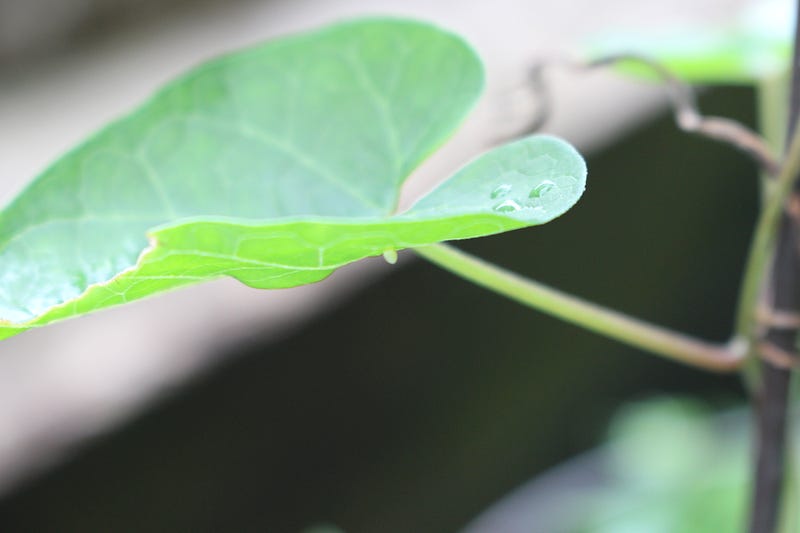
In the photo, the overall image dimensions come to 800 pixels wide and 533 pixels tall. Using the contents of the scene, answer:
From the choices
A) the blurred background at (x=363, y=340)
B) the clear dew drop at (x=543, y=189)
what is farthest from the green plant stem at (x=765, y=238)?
the blurred background at (x=363, y=340)

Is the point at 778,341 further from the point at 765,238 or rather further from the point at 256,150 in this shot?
the point at 256,150

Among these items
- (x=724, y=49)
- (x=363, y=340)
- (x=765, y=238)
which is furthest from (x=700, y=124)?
(x=363, y=340)

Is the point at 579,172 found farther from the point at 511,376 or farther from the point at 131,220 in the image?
the point at 511,376

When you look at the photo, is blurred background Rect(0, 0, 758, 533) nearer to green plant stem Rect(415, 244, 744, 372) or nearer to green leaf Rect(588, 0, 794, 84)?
green leaf Rect(588, 0, 794, 84)

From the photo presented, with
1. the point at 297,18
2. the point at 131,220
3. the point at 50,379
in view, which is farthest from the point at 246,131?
the point at 297,18

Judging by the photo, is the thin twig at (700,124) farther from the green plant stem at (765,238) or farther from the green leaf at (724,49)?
the green leaf at (724,49)

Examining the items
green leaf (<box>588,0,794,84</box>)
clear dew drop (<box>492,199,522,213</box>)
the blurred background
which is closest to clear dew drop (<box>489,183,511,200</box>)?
clear dew drop (<box>492,199,522,213</box>)
